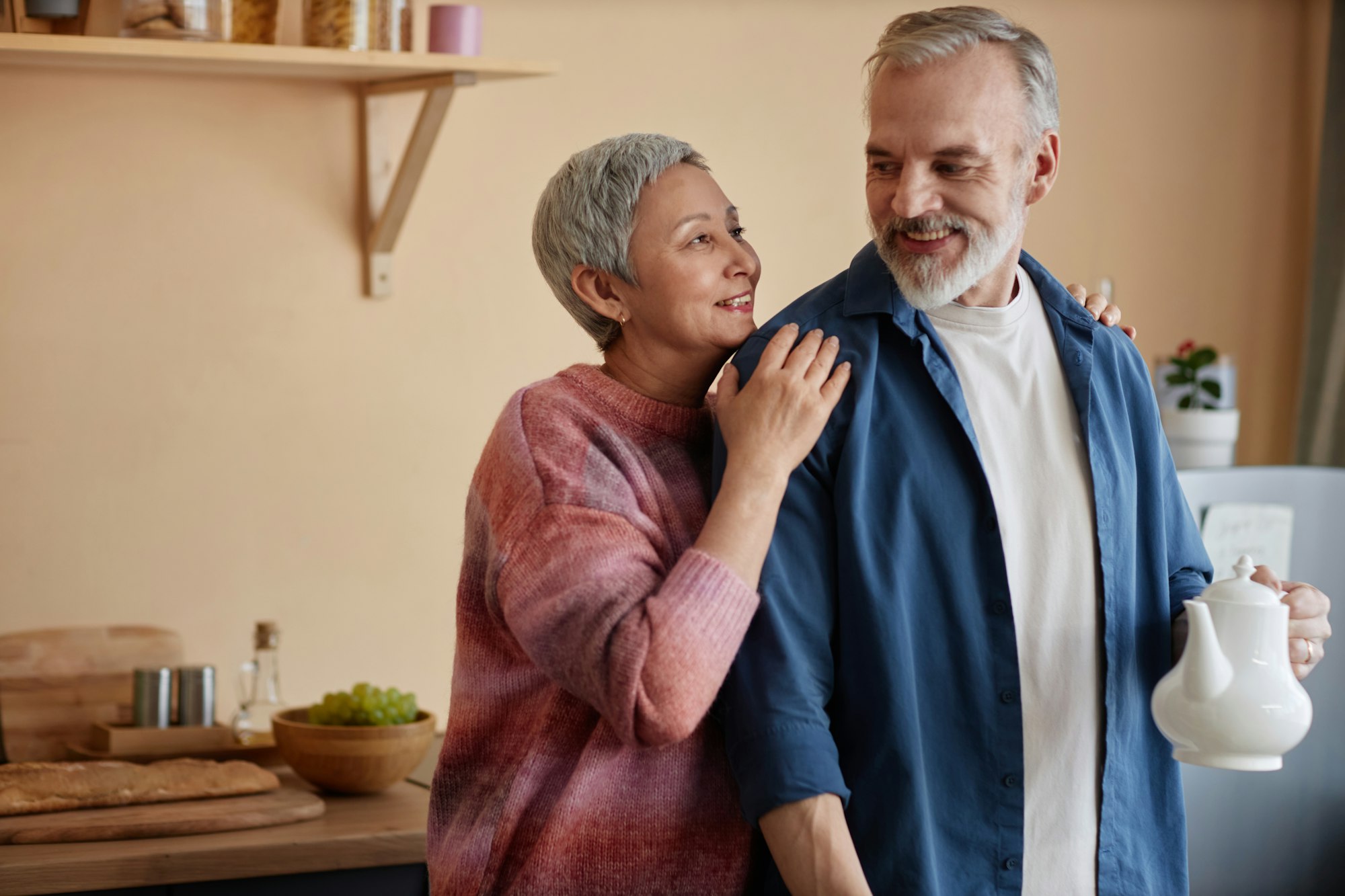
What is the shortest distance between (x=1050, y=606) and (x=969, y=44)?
0.55 meters

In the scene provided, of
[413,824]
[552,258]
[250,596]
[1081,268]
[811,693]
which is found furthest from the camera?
[1081,268]

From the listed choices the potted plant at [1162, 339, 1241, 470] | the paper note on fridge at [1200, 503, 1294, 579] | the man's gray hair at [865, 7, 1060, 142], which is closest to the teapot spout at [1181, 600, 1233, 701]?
the man's gray hair at [865, 7, 1060, 142]

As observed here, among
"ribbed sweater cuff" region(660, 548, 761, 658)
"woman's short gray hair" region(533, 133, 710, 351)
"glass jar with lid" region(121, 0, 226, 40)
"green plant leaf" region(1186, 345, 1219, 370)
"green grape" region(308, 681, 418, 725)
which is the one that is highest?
"glass jar with lid" region(121, 0, 226, 40)

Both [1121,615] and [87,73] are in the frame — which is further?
[87,73]

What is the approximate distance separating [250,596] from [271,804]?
56 centimetres

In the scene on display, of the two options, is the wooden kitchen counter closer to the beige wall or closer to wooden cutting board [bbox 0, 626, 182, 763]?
wooden cutting board [bbox 0, 626, 182, 763]

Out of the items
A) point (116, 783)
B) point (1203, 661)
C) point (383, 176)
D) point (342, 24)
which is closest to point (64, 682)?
point (116, 783)

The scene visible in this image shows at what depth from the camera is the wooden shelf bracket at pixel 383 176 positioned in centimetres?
222

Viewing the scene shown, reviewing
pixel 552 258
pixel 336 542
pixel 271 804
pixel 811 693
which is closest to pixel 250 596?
pixel 336 542

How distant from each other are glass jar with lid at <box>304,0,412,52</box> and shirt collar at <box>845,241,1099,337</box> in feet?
3.42

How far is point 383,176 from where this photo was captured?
7.81 ft

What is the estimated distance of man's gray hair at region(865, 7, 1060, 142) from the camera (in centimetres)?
129

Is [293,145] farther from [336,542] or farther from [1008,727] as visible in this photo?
[1008,727]

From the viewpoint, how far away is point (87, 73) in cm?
221
